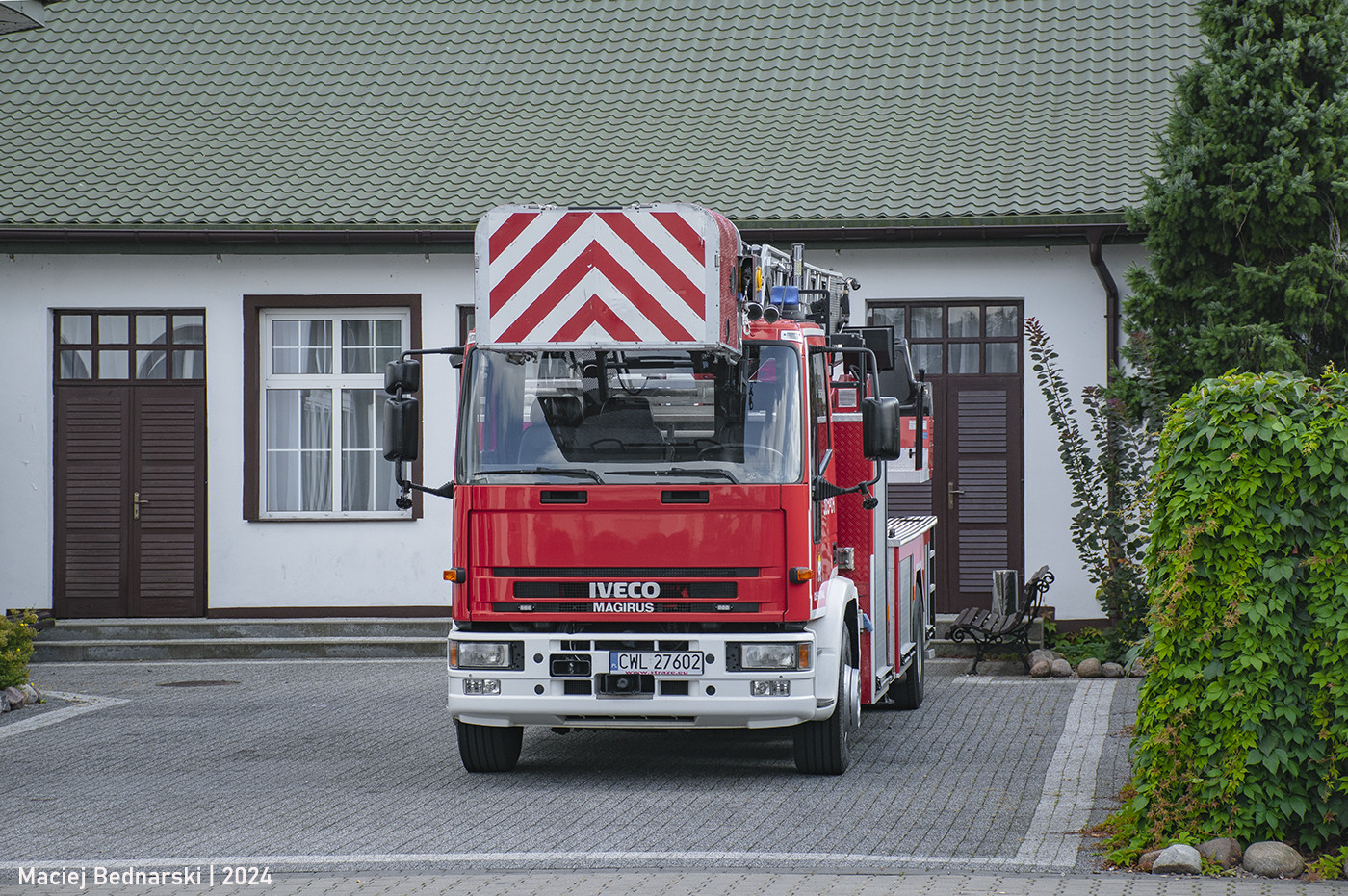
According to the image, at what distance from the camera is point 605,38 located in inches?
783

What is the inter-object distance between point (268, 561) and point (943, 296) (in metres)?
6.99

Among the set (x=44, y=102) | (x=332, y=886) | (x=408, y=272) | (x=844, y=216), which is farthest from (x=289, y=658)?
(x=332, y=886)

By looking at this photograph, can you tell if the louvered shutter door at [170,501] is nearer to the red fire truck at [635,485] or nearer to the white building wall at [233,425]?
the white building wall at [233,425]

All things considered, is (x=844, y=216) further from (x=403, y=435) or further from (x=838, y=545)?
A: (x=403, y=435)

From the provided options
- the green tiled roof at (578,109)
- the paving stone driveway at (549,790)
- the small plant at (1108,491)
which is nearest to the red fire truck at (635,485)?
the paving stone driveway at (549,790)

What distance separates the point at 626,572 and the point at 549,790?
126cm

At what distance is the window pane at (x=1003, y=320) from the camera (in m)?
15.6

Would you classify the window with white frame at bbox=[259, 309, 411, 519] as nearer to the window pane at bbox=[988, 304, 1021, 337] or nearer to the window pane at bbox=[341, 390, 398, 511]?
the window pane at bbox=[341, 390, 398, 511]

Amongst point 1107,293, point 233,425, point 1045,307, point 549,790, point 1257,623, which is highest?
point 1107,293

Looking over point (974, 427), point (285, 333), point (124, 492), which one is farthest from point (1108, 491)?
point (124, 492)

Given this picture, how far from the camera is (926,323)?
51.5ft

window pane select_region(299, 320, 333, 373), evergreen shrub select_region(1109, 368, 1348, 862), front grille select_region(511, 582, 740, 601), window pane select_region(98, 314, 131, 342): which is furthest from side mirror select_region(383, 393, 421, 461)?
window pane select_region(98, 314, 131, 342)

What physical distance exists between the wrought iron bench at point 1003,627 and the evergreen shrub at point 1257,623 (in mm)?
6452

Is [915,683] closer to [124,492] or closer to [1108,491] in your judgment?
[1108,491]
